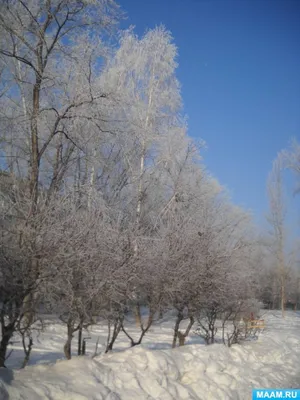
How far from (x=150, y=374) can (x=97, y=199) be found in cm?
421

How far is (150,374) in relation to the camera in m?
5.86

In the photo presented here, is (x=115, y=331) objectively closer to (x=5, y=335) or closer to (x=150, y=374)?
(x=150, y=374)

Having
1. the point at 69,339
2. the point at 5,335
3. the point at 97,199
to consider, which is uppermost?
the point at 97,199

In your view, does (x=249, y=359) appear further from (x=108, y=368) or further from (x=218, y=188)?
(x=218, y=188)

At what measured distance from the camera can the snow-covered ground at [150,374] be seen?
4742mm

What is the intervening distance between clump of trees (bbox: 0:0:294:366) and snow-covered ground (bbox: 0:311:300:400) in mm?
662

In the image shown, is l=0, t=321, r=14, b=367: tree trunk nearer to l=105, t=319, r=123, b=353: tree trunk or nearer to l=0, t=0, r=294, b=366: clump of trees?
l=0, t=0, r=294, b=366: clump of trees

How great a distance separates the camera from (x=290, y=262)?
3731cm

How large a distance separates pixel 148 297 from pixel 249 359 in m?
2.80

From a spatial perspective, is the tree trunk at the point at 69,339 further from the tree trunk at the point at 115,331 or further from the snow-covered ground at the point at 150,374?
the tree trunk at the point at 115,331

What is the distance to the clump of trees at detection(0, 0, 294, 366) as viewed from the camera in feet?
17.4

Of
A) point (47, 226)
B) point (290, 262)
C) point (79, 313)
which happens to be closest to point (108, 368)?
point (79, 313)

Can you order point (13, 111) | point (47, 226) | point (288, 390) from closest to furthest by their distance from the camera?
point (47, 226) < point (288, 390) < point (13, 111)

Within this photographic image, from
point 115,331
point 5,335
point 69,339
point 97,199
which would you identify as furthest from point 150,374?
point 97,199
